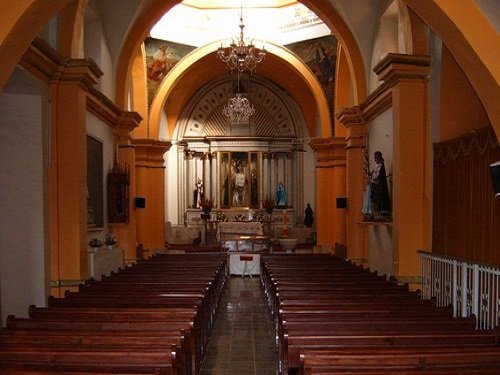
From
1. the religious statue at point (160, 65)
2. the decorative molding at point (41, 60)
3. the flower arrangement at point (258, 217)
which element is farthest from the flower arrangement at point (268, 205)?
the decorative molding at point (41, 60)

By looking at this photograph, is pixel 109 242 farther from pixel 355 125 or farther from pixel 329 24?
pixel 329 24

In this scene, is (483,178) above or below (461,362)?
above

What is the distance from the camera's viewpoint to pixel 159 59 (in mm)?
14992

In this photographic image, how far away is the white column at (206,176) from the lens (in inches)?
793

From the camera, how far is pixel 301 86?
60.8 feet

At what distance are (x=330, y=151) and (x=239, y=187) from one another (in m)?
5.71

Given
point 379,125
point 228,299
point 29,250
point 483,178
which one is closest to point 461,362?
point 483,178

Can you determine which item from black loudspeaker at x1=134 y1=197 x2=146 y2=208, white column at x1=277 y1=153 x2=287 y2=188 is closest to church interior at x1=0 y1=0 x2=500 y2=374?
black loudspeaker at x1=134 y1=197 x2=146 y2=208

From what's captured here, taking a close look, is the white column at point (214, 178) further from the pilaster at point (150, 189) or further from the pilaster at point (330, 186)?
the pilaster at point (330, 186)

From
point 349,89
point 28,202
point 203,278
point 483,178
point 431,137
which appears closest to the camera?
point 483,178

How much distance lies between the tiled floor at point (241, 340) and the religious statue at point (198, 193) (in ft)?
28.7

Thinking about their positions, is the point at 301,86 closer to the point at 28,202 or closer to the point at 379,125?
the point at 379,125

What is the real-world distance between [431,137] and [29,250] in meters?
5.35

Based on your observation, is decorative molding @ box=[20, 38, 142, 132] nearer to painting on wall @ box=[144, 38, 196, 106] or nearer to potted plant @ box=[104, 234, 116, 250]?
potted plant @ box=[104, 234, 116, 250]
